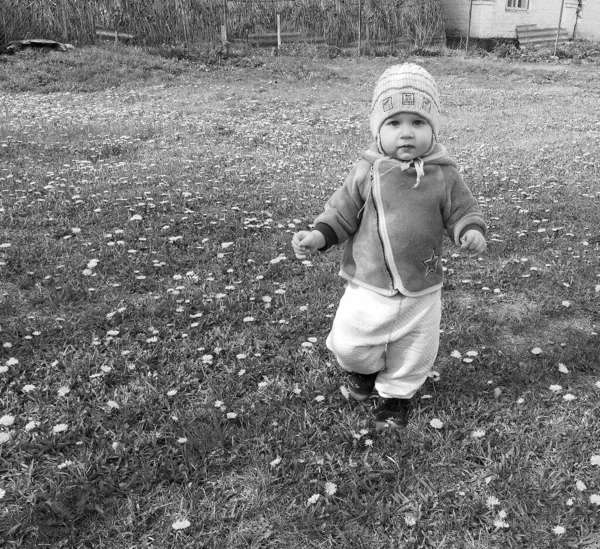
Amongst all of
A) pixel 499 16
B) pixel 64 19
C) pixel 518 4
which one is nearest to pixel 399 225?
pixel 64 19

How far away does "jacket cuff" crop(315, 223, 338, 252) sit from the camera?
2494 millimetres

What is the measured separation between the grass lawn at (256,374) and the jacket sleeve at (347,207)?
898 mm

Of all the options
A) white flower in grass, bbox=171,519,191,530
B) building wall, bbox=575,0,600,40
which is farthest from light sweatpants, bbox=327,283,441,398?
building wall, bbox=575,0,600,40

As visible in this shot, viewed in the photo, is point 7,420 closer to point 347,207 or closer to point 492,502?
point 347,207

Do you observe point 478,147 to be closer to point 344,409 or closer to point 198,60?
point 344,409

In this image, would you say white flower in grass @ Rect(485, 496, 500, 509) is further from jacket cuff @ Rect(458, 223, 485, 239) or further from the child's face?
the child's face

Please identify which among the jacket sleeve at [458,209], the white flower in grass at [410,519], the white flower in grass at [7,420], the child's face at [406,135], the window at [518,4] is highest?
the window at [518,4]

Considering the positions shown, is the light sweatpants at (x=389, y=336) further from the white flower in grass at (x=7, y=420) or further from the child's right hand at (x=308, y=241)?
the white flower in grass at (x=7, y=420)

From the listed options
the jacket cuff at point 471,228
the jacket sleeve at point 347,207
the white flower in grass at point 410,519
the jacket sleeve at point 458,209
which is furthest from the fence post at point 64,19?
the white flower in grass at point 410,519

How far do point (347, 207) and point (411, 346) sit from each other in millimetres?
646

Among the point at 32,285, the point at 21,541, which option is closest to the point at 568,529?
the point at 21,541

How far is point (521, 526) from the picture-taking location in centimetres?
225

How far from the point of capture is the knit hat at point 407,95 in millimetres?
2318

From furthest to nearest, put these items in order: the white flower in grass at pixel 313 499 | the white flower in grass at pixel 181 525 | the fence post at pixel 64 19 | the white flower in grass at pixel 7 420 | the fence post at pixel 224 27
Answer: the fence post at pixel 224 27, the fence post at pixel 64 19, the white flower in grass at pixel 7 420, the white flower in grass at pixel 313 499, the white flower in grass at pixel 181 525
